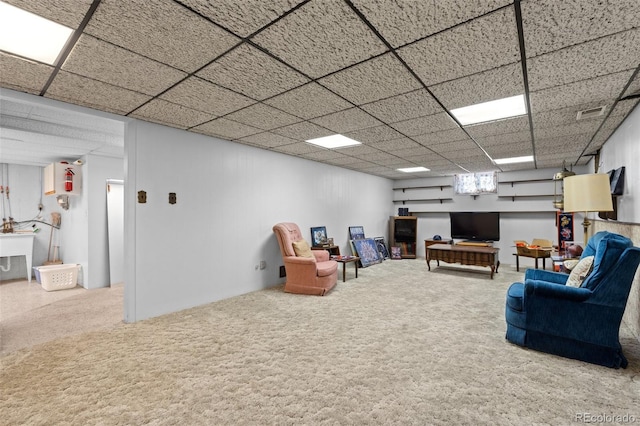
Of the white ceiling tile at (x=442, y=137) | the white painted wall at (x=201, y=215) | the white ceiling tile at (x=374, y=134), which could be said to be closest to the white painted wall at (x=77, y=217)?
the white painted wall at (x=201, y=215)

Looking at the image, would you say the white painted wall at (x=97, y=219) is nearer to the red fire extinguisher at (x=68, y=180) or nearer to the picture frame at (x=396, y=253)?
the red fire extinguisher at (x=68, y=180)

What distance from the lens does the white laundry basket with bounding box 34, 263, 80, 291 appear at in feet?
15.7

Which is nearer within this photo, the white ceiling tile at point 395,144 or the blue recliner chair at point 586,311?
the blue recliner chair at point 586,311

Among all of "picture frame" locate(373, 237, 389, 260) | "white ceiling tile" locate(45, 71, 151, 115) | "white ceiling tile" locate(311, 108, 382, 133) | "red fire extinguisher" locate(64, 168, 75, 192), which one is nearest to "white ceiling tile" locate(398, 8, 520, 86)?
"white ceiling tile" locate(311, 108, 382, 133)

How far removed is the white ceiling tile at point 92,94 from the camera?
2355 mm

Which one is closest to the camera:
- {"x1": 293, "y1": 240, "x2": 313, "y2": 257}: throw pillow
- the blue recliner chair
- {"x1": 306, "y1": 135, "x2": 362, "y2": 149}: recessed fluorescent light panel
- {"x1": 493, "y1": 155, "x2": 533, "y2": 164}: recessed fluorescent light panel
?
the blue recliner chair

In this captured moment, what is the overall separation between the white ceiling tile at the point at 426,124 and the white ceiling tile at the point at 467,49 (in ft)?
3.21

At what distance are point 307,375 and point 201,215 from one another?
2639 mm

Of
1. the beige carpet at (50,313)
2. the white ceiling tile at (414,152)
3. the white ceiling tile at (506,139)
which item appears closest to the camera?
the beige carpet at (50,313)

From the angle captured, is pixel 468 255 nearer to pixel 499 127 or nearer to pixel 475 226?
pixel 475 226

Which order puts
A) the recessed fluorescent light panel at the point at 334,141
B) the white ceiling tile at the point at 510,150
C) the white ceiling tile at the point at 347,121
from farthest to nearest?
the white ceiling tile at the point at 510,150, the recessed fluorescent light panel at the point at 334,141, the white ceiling tile at the point at 347,121

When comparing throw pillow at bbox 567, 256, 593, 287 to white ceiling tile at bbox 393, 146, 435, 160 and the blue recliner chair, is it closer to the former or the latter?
the blue recliner chair

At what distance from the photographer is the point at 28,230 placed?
5.94 m

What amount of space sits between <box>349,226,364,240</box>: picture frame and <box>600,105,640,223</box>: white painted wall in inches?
180
